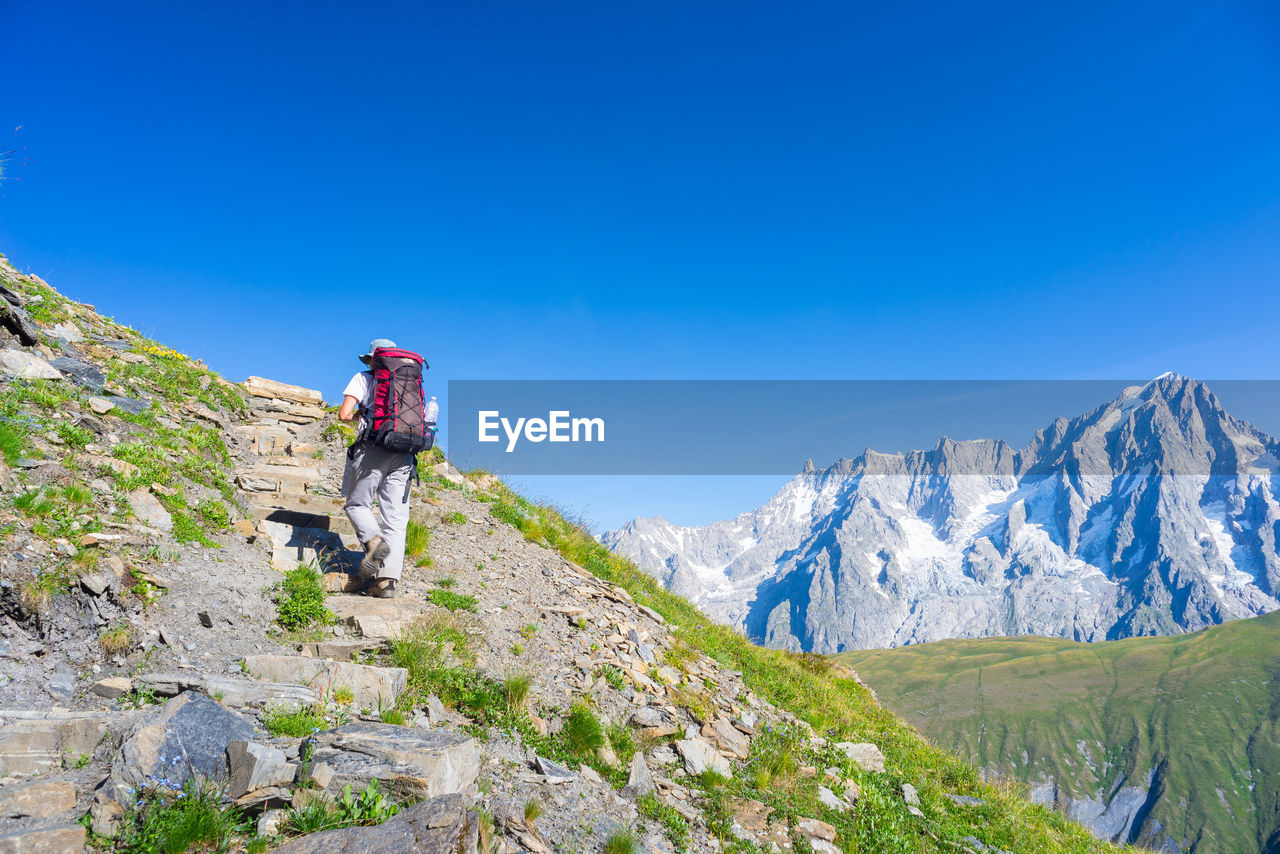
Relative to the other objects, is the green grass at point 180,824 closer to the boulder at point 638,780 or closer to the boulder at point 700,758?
the boulder at point 638,780

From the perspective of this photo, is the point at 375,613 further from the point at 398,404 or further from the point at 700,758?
the point at 700,758

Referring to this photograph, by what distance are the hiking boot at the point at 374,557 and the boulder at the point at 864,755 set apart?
813 centimetres

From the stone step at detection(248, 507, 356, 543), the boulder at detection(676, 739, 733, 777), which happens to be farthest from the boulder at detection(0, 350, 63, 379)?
the boulder at detection(676, 739, 733, 777)

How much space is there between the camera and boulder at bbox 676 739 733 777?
25.7 feet

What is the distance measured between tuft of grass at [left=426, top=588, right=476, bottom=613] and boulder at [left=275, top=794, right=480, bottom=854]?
17.6ft

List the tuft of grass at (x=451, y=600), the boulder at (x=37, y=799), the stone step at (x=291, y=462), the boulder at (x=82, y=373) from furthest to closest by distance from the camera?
the stone step at (x=291, y=462) < the boulder at (x=82, y=373) < the tuft of grass at (x=451, y=600) < the boulder at (x=37, y=799)

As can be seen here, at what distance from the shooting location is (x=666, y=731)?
27.1ft

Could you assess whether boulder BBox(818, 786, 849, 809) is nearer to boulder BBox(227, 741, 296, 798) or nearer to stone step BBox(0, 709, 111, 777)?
boulder BBox(227, 741, 296, 798)

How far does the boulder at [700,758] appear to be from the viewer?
25.7 feet

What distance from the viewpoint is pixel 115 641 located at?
6.24 m

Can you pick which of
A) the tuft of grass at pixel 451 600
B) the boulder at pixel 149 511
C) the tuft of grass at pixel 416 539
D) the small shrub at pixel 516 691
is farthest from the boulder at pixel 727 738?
the boulder at pixel 149 511

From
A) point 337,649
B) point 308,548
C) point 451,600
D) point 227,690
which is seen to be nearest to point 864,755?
point 451,600

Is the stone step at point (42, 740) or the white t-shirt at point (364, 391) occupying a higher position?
the white t-shirt at point (364, 391)

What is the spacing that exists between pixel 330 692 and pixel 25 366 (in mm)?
9630
